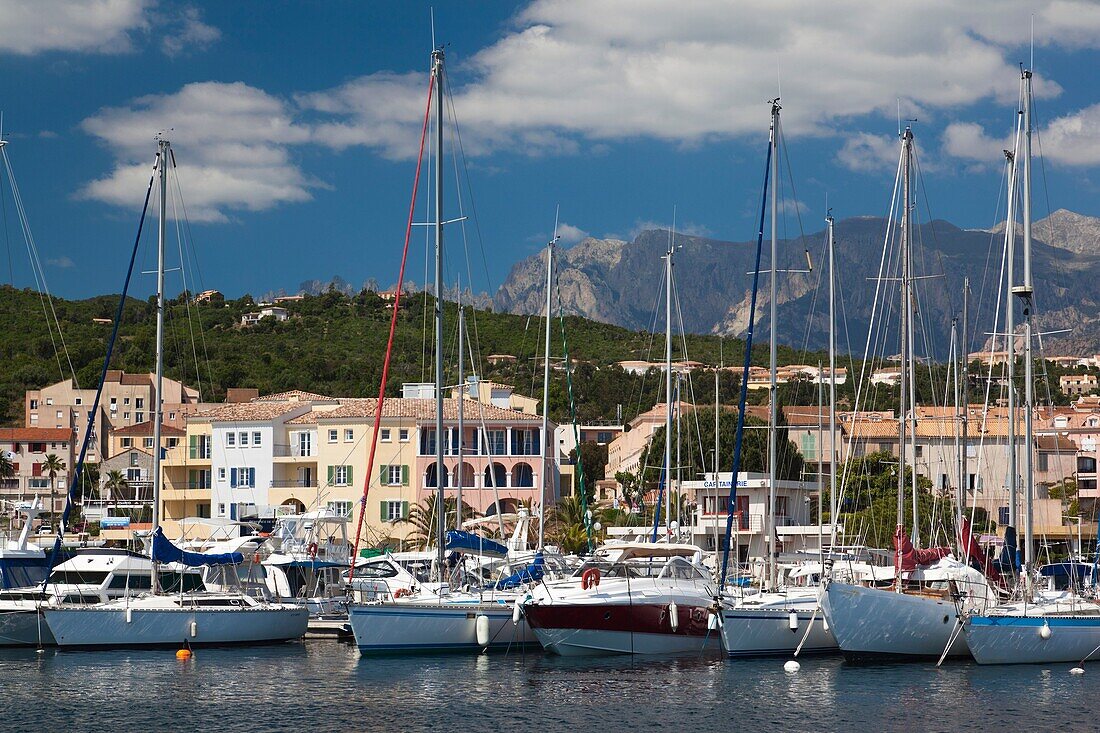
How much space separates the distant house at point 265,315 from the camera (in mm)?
160625

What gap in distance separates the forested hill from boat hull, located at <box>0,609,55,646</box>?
73483mm

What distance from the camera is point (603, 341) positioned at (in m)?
183

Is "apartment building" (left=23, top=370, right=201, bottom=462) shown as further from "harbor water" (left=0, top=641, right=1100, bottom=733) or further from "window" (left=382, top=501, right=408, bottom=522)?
"harbor water" (left=0, top=641, right=1100, bottom=733)

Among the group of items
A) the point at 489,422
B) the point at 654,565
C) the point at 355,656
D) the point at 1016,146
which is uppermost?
the point at 1016,146

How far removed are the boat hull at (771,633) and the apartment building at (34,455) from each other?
88.5 m

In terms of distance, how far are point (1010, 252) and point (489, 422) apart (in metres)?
36.1

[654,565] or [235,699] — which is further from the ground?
[654,565]

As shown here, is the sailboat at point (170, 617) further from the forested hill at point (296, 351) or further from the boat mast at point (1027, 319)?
the forested hill at point (296, 351)

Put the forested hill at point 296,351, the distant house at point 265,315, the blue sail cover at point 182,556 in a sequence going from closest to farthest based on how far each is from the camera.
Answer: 1. the blue sail cover at point 182,556
2. the forested hill at point 296,351
3. the distant house at point 265,315

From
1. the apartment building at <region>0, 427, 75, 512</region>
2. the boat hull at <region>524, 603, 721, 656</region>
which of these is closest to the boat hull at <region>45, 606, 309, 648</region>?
the boat hull at <region>524, 603, 721, 656</region>

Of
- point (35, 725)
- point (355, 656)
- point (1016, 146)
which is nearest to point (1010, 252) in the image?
point (1016, 146)

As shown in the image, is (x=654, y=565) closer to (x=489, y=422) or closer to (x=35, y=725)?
(x=35, y=725)

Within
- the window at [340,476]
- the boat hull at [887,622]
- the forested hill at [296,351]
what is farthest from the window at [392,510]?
the forested hill at [296,351]

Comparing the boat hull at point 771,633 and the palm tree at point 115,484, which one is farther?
the palm tree at point 115,484
